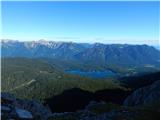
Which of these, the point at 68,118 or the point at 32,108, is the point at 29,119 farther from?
the point at 32,108

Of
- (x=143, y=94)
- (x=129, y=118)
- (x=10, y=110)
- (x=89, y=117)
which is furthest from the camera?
(x=143, y=94)

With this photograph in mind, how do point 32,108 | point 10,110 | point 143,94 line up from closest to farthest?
point 10,110, point 32,108, point 143,94

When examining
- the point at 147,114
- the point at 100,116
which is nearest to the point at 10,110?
the point at 100,116

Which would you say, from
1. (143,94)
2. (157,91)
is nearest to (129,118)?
(157,91)

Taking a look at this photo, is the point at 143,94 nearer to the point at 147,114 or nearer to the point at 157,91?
the point at 157,91

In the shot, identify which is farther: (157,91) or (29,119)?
(157,91)

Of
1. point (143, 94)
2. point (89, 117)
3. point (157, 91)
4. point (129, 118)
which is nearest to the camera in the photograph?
point (129, 118)

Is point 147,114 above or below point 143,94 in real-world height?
above

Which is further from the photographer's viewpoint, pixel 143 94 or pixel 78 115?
pixel 143 94

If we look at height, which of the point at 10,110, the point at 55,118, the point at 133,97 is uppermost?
the point at 10,110
